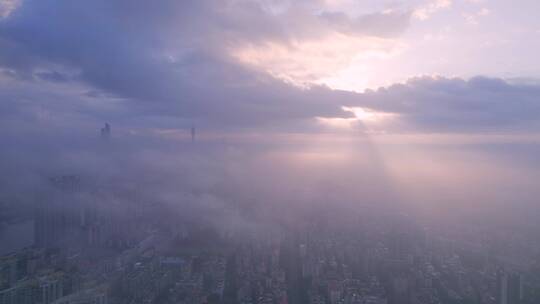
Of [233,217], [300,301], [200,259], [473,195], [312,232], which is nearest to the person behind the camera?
[300,301]

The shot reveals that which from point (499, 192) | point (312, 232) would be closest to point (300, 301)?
point (312, 232)

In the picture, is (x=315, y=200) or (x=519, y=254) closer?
(x=519, y=254)

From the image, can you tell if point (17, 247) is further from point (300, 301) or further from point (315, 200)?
point (315, 200)

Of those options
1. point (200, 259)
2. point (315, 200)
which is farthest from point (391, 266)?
point (315, 200)

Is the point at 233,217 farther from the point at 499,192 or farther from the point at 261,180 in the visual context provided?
the point at 499,192

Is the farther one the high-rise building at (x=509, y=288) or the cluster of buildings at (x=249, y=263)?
the cluster of buildings at (x=249, y=263)

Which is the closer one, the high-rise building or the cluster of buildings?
the high-rise building

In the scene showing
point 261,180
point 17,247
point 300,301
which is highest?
point 261,180

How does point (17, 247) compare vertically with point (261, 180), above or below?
below

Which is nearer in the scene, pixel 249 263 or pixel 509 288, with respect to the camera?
pixel 509 288

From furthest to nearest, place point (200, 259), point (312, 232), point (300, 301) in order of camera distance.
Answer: point (312, 232), point (200, 259), point (300, 301)
